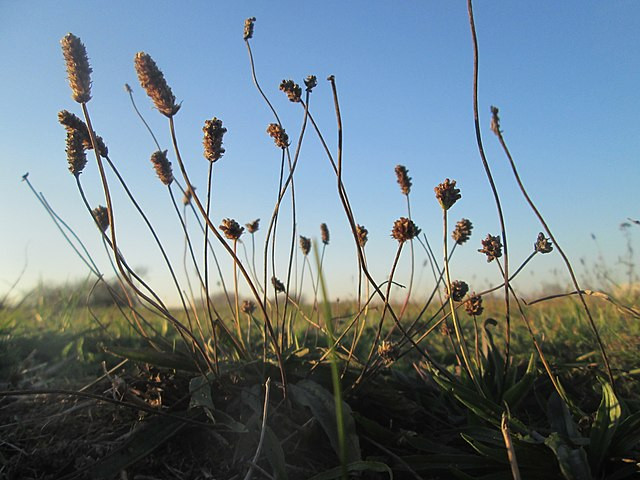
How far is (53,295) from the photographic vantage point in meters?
5.57

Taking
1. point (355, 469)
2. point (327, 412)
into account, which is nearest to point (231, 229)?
point (327, 412)

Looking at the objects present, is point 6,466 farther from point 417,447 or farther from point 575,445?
point 575,445

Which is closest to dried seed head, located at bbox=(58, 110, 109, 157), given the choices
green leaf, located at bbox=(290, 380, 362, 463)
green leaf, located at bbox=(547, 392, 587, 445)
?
green leaf, located at bbox=(290, 380, 362, 463)

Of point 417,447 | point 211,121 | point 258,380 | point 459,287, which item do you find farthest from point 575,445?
point 211,121

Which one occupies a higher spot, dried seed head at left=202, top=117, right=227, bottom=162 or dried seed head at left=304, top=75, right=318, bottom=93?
dried seed head at left=304, top=75, right=318, bottom=93

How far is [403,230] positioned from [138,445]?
1.10 m

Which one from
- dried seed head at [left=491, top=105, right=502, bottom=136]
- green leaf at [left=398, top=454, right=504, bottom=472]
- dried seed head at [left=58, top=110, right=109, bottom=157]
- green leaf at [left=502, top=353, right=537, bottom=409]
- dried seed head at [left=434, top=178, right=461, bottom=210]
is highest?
dried seed head at [left=58, top=110, right=109, bottom=157]

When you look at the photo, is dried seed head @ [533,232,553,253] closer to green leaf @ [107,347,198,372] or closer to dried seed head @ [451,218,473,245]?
dried seed head @ [451,218,473,245]

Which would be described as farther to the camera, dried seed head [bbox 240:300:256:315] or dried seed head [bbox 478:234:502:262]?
dried seed head [bbox 240:300:256:315]

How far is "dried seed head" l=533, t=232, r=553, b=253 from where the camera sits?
5.39 ft

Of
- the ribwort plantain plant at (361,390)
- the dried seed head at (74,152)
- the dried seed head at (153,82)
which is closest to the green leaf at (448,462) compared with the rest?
the ribwort plantain plant at (361,390)

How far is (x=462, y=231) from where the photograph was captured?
1.85 metres

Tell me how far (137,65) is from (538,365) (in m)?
2.06

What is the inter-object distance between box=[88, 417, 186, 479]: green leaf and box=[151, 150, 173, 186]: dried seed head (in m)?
0.88
